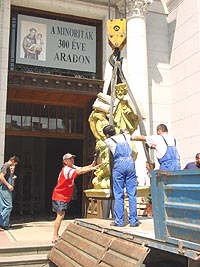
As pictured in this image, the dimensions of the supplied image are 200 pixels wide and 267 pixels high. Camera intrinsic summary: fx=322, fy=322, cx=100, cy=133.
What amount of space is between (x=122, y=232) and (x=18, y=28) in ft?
26.0

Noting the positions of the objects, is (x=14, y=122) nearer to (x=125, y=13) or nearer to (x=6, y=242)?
(x=125, y=13)

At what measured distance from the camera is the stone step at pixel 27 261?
4.42 m

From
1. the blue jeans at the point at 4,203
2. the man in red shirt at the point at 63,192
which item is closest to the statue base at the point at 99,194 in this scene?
the man in red shirt at the point at 63,192

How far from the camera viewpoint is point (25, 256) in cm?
469

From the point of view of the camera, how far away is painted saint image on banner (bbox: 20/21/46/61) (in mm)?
9664

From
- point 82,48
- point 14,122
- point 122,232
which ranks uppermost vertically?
point 82,48

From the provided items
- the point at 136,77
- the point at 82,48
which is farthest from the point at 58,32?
the point at 136,77

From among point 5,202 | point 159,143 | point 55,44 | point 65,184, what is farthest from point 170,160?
point 55,44

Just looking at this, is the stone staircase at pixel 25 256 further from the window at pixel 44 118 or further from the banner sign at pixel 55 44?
the banner sign at pixel 55 44

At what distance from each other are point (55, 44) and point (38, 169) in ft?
22.9

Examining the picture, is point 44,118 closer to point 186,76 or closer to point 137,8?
point 137,8

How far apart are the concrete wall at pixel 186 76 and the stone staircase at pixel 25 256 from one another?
5.75 m

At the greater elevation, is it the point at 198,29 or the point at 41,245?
the point at 198,29

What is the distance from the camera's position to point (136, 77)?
363 inches
